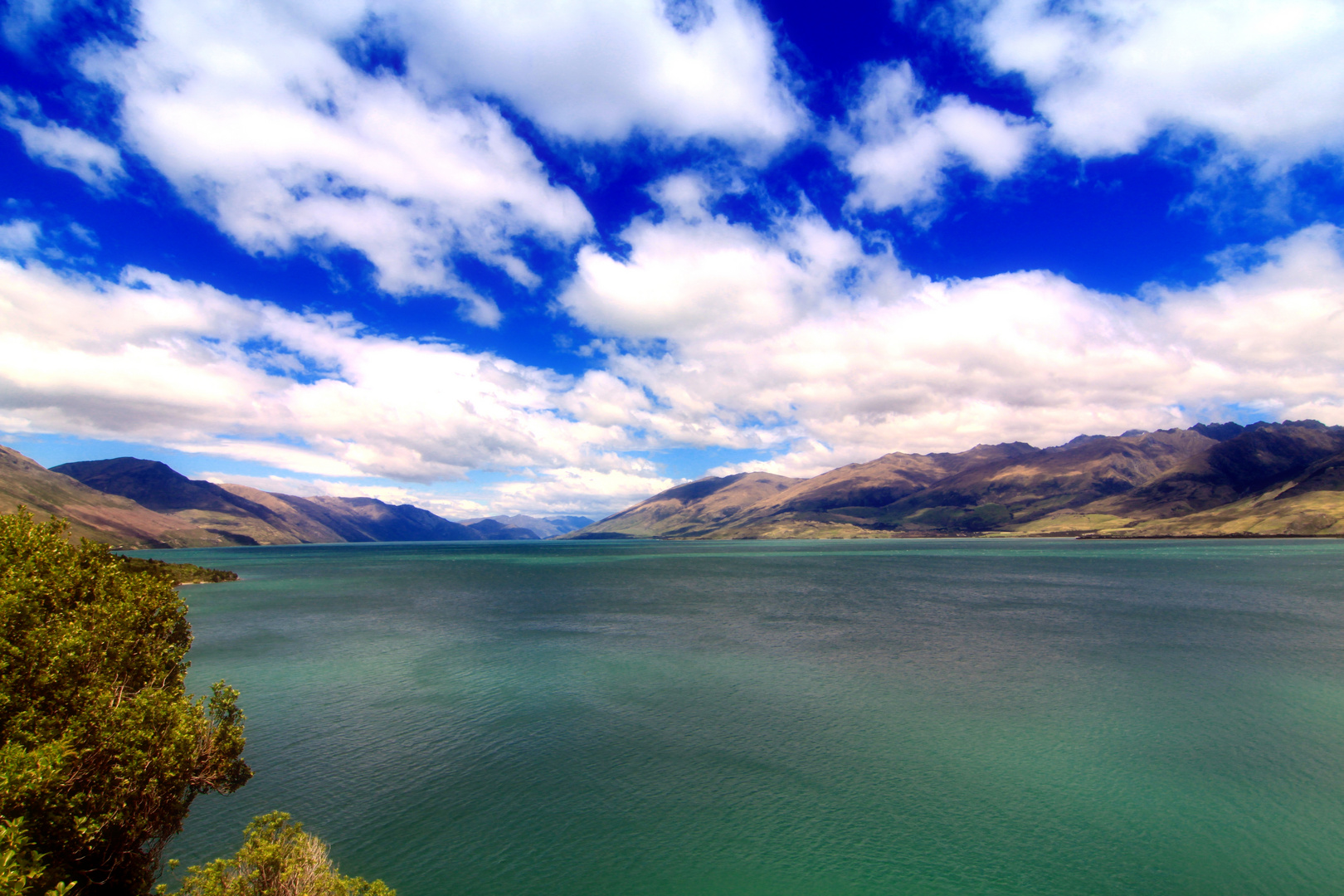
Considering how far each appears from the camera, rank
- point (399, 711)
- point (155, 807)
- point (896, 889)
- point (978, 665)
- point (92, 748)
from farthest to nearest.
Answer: point (978, 665), point (399, 711), point (896, 889), point (155, 807), point (92, 748)

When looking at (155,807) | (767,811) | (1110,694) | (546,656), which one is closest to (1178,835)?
(767,811)

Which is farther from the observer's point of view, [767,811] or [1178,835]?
[767,811]

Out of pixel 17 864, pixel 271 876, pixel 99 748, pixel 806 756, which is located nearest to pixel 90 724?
pixel 99 748

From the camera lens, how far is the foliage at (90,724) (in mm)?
18516

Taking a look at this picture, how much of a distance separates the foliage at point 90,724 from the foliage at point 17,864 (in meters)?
0.78

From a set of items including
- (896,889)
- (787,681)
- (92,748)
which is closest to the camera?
(92,748)

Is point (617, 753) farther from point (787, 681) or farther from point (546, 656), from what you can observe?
point (546, 656)

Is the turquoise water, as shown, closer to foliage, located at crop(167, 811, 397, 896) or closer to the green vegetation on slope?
the green vegetation on slope

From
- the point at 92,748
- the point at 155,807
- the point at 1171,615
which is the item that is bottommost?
the point at 1171,615

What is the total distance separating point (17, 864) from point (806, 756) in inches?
1496

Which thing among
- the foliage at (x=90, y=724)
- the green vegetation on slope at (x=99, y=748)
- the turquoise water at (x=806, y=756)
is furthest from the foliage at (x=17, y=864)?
the turquoise water at (x=806, y=756)

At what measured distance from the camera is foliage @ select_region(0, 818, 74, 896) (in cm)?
1392

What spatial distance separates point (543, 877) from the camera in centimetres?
2788

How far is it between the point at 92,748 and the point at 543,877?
1854cm
